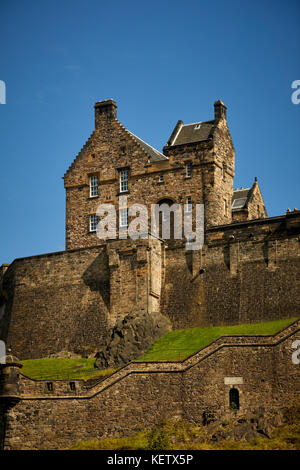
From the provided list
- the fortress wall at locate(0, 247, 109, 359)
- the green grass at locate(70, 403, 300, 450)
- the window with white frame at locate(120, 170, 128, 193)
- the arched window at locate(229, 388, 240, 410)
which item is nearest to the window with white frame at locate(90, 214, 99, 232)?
the window with white frame at locate(120, 170, 128, 193)

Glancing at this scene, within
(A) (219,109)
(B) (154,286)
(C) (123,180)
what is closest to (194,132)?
(A) (219,109)

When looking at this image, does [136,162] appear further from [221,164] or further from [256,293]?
[256,293]

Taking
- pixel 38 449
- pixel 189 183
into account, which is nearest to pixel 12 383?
pixel 38 449

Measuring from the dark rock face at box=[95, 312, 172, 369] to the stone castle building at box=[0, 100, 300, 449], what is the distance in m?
1.59

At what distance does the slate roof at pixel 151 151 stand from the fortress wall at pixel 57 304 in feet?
28.3

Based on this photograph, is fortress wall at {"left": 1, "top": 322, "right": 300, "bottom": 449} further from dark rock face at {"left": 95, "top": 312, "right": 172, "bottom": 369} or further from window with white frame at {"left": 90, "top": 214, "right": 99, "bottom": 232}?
window with white frame at {"left": 90, "top": 214, "right": 99, "bottom": 232}

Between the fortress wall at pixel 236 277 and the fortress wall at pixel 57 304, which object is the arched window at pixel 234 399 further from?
the fortress wall at pixel 57 304

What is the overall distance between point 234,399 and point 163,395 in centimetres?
362

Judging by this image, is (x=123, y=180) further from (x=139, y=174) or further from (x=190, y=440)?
(x=190, y=440)

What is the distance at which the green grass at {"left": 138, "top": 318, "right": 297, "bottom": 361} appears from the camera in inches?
2032

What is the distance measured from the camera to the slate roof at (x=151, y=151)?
6676cm

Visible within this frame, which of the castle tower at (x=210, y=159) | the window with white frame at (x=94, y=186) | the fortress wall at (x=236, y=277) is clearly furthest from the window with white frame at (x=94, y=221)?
the fortress wall at (x=236, y=277)

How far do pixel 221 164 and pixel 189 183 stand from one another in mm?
2591

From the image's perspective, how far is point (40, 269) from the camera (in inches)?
2518
